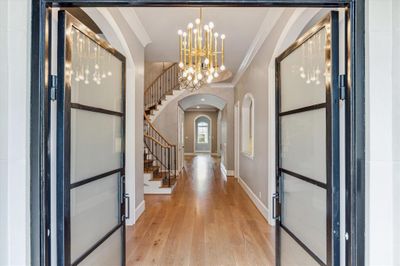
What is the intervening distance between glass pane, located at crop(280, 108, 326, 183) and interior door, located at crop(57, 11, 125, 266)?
4.94ft

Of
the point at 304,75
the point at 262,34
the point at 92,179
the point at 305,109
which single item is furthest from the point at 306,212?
the point at 262,34

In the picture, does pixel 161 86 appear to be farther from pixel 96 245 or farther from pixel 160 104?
pixel 96 245

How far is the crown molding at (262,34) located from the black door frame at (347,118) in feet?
8.98

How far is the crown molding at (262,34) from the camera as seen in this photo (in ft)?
12.6

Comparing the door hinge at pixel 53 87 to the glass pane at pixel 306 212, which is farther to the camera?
the glass pane at pixel 306 212

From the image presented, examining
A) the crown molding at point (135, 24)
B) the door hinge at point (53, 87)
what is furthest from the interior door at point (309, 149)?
the crown molding at point (135, 24)

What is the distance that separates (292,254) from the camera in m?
2.15

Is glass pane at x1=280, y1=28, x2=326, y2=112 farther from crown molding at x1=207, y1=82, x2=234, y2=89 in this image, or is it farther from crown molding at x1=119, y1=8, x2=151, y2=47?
crown molding at x1=207, y1=82, x2=234, y2=89

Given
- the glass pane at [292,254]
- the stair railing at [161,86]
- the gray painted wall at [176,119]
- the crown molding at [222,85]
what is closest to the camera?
the glass pane at [292,254]

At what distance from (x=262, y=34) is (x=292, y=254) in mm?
3660

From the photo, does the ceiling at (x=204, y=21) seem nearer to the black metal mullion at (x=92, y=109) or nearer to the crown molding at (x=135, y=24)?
the crown molding at (x=135, y=24)

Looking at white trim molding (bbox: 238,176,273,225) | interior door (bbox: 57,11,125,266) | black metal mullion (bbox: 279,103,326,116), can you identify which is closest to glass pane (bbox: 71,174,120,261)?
interior door (bbox: 57,11,125,266)
